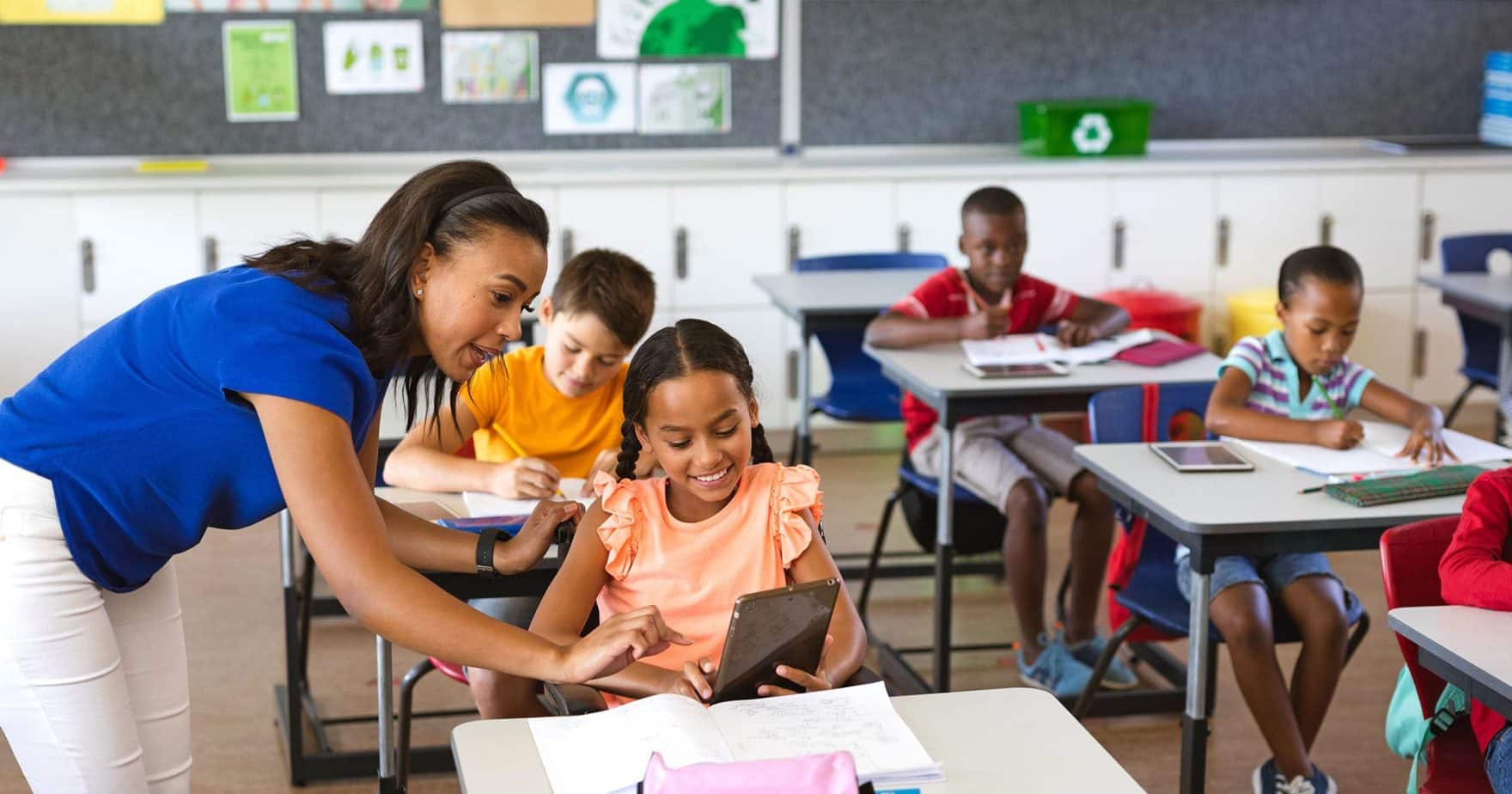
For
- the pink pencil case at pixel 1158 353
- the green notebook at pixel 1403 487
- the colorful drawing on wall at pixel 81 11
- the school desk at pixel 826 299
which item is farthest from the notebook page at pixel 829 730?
the colorful drawing on wall at pixel 81 11

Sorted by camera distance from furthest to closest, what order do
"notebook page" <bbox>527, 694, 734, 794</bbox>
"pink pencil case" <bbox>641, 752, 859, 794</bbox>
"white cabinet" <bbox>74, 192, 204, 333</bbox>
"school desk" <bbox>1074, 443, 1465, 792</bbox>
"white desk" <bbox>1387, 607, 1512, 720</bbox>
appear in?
"white cabinet" <bbox>74, 192, 204, 333</bbox> → "school desk" <bbox>1074, 443, 1465, 792</bbox> → "white desk" <bbox>1387, 607, 1512, 720</bbox> → "notebook page" <bbox>527, 694, 734, 794</bbox> → "pink pencil case" <bbox>641, 752, 859, 794</bbox>

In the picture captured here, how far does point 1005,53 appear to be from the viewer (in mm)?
5531

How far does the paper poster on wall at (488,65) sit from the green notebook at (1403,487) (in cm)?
348

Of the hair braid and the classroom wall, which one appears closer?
the hair braid

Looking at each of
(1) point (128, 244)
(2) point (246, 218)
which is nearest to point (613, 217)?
(2) point (246, 218)

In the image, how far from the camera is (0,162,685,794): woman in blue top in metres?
1.46

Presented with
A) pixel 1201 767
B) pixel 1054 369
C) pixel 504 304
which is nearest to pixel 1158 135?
pixel 1054 369

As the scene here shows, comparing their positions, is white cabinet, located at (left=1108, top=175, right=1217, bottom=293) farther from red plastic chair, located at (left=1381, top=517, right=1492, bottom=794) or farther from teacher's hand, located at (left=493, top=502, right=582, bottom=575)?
teacher's hand, located at (left=493, top=502, right=582, bottom=575)

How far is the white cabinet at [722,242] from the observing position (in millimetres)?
5145

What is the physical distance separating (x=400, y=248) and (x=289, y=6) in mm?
3922

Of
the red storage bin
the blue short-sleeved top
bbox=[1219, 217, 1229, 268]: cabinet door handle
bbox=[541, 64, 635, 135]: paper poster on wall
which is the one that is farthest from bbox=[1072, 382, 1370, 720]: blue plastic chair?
bbox=[541, 64, 635, 135]: paper poster on wall

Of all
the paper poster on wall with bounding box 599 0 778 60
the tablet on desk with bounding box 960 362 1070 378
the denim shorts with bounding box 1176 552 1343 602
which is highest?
the paper poster on wall with bounding box 599 0 778 60

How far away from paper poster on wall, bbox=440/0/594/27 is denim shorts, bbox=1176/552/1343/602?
3.26 meters

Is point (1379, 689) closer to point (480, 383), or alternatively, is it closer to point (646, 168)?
point (480, 383)
